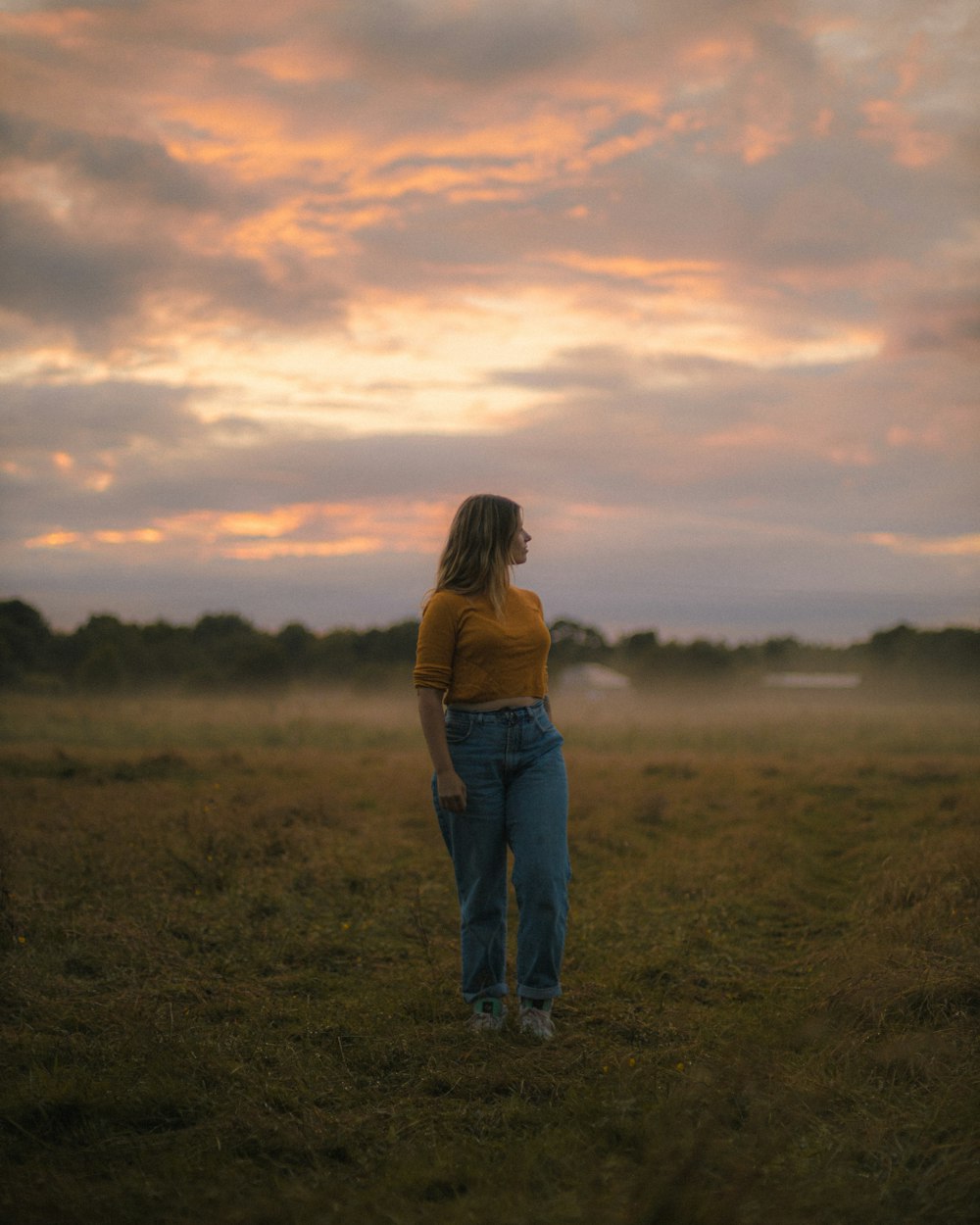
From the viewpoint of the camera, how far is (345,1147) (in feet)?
11.0

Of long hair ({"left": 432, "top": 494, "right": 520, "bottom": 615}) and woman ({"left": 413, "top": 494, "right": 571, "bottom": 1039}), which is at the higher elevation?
long hair ({"left": 432, "top": 494, "right": 520, "bottom": 615})

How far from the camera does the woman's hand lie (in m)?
4.45

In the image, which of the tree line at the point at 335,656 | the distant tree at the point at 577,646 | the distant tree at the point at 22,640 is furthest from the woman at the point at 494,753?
the distant tree at the point at 577,646

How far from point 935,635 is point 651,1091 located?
209 feet

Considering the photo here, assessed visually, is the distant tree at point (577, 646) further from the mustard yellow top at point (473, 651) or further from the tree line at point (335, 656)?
the mustard yellow top at point (473, 651)

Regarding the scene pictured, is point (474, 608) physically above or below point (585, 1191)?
above

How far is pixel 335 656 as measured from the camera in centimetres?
4841

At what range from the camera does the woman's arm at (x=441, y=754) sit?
14.6ft

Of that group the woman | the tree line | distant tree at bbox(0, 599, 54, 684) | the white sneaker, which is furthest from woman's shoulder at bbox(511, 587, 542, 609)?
distant tree at bbox(0, 599, 54, 684)

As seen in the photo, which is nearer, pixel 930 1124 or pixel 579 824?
pixel 930 1124

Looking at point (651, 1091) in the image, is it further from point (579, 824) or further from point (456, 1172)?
point (579, 824)

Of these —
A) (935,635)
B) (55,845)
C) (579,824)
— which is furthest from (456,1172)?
(935,635)

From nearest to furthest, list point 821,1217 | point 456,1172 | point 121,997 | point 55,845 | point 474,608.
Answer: point 821,1217 → point 456,1172 → point 474,608 → point 121,997 → point 55,845

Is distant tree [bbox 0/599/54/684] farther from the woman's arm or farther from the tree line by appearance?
the woman's arm
